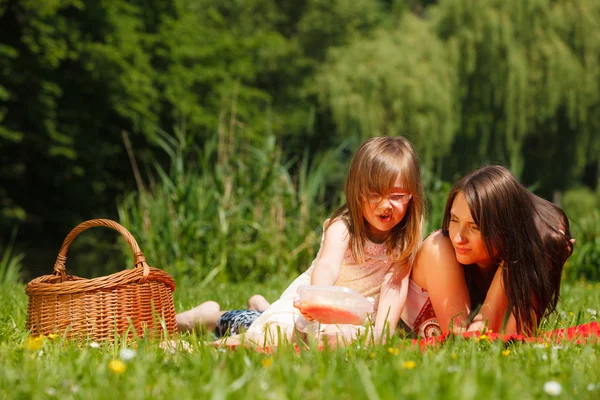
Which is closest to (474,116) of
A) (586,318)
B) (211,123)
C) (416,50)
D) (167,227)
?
(416,50)

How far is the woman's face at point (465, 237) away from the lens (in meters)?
2.45

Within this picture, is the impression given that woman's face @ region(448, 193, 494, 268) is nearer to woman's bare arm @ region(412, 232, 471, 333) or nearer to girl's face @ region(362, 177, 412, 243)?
woman's bare arm @ region(412, 232, 471, 333)

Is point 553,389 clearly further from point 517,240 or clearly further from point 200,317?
point 200,317

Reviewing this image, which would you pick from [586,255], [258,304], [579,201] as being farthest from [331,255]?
[579,201]

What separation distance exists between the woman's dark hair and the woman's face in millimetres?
24

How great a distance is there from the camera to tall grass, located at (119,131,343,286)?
5.40 m

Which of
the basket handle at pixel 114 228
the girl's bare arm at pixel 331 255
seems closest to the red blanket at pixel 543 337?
the girl's bare arm at pixel 331 255

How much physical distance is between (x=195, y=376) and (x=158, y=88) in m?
16.3

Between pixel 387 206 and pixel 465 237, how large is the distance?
0.33 m

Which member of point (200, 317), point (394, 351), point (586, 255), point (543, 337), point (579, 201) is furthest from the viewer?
point (579, 201)

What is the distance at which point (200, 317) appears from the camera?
315 centimetres

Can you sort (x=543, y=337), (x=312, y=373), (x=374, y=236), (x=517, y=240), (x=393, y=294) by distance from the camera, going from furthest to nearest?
1. (x=374, y=236)
2. (x=393, y=294)
3. (x=517, y=240)
4. (x=543, y=337)
5. (x=312, y=373)

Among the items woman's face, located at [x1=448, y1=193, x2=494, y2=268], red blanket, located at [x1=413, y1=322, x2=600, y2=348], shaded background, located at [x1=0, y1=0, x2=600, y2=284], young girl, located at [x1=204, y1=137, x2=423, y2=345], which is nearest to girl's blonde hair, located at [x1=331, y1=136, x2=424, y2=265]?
young girl, located at [x1=204, y1=137, x2=423, y2=345]

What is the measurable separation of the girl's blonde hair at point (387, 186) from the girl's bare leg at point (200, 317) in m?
0.81
